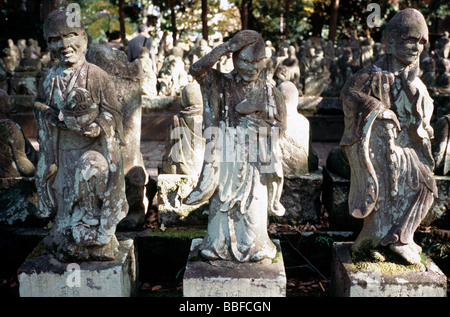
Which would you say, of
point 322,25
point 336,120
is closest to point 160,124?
point 336,120

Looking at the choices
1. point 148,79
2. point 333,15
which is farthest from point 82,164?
point 333,15

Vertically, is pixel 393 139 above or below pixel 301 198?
above

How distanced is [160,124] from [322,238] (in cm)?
632

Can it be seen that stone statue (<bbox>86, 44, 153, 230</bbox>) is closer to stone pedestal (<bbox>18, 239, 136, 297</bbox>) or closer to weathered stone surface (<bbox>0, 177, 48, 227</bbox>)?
weathered stone surface (<bbox>0, 177, 48, 227</bbox>)

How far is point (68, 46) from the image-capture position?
3.42 m

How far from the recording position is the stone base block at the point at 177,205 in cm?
472

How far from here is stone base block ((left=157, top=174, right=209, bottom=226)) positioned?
4.72 metres

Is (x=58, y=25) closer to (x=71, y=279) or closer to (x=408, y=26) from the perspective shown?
(x=71, y=279)

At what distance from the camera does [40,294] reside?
3562 millimetres

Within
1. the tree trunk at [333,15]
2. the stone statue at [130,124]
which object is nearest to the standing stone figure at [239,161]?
the stone statue at [130,124]

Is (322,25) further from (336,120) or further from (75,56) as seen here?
(75,56)

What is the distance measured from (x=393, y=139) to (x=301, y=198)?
1549mm

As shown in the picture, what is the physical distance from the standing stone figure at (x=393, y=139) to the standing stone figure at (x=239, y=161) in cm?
55

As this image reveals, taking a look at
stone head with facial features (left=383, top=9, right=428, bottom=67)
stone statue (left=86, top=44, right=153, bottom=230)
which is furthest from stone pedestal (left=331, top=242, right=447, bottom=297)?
stone statue (left=86, top=44, right=153, bottom=230)
